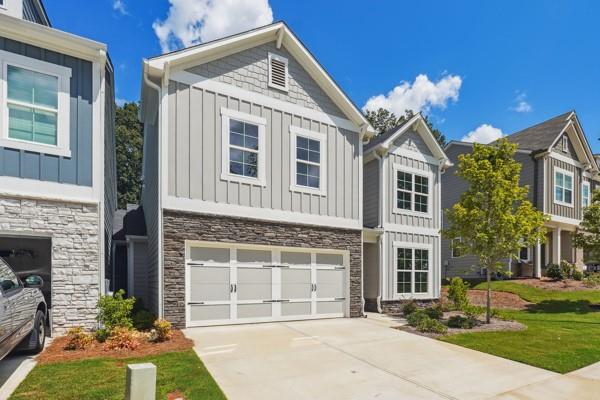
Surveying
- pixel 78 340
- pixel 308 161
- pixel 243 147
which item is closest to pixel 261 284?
pixel 243 147

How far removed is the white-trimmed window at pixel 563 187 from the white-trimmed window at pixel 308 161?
15.7m

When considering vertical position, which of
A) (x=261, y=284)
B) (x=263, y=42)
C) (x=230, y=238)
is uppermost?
(x=263, y=42)

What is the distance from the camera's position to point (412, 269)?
1522cm

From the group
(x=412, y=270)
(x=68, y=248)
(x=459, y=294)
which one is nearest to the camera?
(x=68, y=248)

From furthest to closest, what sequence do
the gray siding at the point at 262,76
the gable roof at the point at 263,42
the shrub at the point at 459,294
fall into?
the shrub at the point at 459,294
the gray siding at the point at 262,76
the gable roof at the point at 263,42

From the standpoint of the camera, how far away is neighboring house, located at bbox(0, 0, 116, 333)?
8.19 metres

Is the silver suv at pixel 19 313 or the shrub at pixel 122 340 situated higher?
the silver suv at pixel 19 313

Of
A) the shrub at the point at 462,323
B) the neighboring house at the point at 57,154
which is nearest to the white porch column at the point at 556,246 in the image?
the shrub at the point at 462,323

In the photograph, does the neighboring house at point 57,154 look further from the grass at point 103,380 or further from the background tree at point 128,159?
the background tree at point 128,159

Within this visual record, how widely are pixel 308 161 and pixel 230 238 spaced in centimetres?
352

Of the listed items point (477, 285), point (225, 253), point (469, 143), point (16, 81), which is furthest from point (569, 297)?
point (16, 81)

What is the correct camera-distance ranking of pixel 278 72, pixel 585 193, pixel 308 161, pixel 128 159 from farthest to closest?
1. pixel 128 159
2. pixel 585 193
3. pixel 308 161
4. pixel 278 72

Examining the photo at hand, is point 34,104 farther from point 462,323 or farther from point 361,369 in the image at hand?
point 462,323

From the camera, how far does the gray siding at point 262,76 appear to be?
36.0ft
